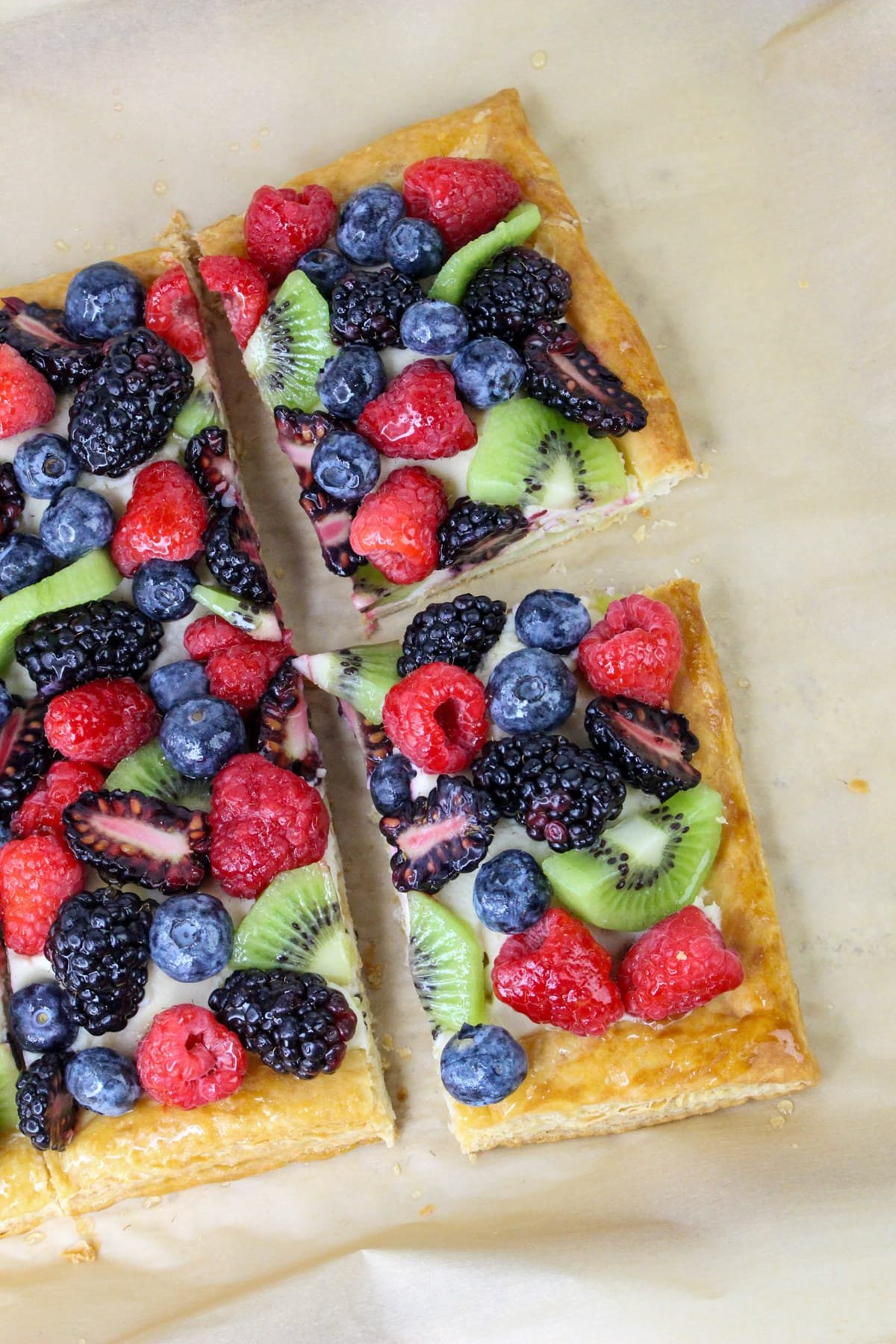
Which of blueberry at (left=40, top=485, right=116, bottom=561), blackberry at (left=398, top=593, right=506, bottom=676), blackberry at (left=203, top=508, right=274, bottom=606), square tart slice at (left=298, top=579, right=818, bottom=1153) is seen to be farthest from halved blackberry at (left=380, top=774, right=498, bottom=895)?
blueberry at (left=40, top=485, right=116, bottom=561)

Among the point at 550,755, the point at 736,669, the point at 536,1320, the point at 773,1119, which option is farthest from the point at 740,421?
the point at 536,1320

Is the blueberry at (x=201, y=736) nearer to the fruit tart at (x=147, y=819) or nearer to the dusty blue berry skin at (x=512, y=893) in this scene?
the fruit tart at (x=147, y=819)

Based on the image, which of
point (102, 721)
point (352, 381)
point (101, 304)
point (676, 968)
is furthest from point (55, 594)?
point (676, 968)

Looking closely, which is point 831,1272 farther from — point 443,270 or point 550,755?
point 443,270

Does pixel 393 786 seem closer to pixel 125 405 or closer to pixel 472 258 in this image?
pixel 125 405

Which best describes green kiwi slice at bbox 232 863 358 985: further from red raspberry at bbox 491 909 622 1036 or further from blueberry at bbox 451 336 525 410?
blueberry at bbox 451 336 525 410

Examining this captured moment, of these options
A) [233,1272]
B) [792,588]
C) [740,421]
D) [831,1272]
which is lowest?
[831,1272]
